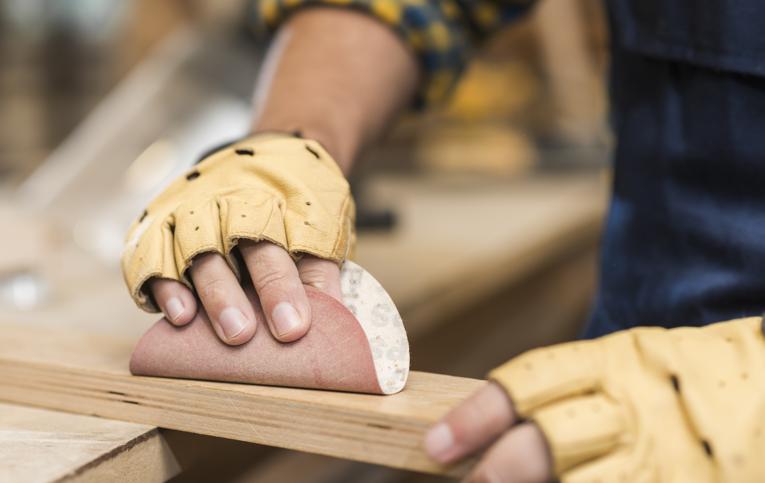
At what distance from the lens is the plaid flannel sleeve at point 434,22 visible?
88 cm

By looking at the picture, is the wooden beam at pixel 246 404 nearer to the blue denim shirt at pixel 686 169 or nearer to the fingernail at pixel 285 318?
the fingernail at pixel 285 318

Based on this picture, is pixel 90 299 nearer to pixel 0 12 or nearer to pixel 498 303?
pixel 498 303

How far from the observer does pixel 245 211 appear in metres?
0.56

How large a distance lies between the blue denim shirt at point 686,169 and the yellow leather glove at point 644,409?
0.18 m

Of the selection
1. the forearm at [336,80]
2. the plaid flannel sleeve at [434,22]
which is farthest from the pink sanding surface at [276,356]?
the plaid flannel sleeve at [434,22]

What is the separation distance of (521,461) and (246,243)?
9.3 inches

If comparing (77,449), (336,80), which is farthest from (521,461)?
(336,80)

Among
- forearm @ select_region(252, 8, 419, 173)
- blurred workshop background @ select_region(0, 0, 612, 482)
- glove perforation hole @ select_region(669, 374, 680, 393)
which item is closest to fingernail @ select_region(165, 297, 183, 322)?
blurred workshop background @ select_region(0, 0, 612, 482)

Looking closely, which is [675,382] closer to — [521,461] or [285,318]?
[521,461]

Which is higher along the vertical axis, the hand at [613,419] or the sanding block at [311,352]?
the sanding block at [311,352]

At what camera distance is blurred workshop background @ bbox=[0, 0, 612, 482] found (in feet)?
3.66

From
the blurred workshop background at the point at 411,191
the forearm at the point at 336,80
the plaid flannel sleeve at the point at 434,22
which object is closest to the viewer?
the forearm at the point at 336,80

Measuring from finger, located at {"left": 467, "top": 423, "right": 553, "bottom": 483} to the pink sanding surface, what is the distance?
11 cm

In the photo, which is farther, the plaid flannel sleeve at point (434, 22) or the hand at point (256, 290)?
the plaid flannel sleeve at point (434, 22)
